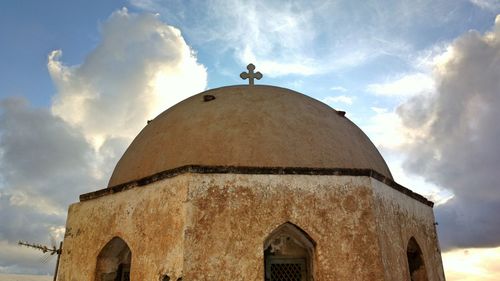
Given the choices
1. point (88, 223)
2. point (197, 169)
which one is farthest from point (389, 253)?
point (88, 223)

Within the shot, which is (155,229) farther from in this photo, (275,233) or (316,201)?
(316,201)

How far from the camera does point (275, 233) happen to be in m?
5.32

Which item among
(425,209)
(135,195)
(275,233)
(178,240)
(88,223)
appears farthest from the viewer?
(425,209)

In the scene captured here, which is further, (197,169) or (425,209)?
(425,209)

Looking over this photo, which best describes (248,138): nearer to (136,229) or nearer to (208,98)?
(208,98)

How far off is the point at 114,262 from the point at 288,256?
271 centimetres

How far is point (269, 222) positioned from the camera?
5.17 meters

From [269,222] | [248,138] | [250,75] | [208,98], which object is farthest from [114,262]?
[250,75]

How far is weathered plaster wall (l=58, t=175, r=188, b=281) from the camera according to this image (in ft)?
16.8

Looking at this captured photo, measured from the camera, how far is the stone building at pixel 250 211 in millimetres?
5075

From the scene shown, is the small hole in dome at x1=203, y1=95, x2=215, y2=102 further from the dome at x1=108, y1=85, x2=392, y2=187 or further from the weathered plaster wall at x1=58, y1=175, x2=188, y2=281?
the weathered plaster wall at x1=58, y1=175, x2=188, y2=281

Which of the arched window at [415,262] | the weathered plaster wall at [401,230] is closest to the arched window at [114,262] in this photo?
the weathered plaster wall at [401,230]

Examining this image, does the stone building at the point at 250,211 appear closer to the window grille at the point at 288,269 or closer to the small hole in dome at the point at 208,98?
the window grille at the point at 288,269

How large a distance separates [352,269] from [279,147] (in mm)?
1962
